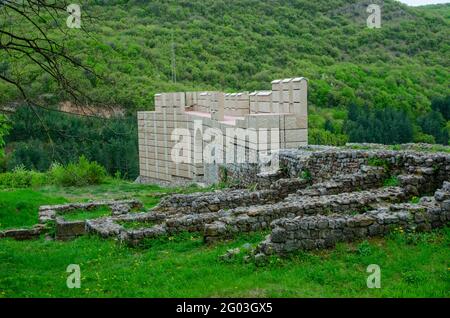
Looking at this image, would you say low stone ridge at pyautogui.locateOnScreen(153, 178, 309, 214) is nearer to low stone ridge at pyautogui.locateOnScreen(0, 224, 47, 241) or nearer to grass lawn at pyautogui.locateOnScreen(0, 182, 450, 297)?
grass lawn at pyautogui.locateOnScreen(0, 182, 450, 297)

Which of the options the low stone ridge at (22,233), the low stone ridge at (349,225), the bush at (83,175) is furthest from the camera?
the bush at (83,175)

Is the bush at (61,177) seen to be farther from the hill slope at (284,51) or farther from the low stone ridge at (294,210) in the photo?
the hill slope at (284,51)

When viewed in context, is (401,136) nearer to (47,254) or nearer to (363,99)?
(363,99)

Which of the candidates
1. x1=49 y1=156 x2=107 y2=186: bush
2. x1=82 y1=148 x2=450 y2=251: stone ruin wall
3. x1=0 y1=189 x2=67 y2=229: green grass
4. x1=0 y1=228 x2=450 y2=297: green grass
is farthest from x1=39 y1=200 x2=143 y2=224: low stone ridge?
x1=49 y1=156 x2=107 y2=186: bush

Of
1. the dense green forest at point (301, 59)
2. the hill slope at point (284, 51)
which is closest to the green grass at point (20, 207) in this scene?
the dense green forest at point (301, 59)

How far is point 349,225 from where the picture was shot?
9711 mm

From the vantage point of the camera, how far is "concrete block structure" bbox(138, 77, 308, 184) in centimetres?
1752

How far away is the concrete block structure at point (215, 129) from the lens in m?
17.5

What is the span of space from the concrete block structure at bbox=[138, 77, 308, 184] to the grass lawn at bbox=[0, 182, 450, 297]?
658 centimetres

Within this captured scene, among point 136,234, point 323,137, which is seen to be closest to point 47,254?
point 136,234

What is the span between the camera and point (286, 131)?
17500 millimetres

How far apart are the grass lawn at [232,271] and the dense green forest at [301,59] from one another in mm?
23419

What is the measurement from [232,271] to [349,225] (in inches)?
80.7

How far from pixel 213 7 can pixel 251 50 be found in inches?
573
